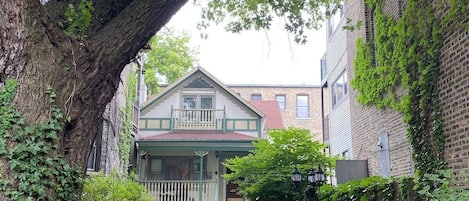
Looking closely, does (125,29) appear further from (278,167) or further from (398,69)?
(278,167)

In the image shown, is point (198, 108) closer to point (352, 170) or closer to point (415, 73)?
point (352, 170)

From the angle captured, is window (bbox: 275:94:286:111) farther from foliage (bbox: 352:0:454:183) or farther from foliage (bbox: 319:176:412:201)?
foliage (bbox: 319:176:412:201)

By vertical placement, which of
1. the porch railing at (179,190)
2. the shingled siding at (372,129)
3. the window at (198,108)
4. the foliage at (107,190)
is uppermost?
Result: the window at (198,108)

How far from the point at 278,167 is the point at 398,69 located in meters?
4.77

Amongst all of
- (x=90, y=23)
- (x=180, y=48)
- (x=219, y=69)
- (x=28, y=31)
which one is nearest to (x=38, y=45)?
(x=28, y=31)

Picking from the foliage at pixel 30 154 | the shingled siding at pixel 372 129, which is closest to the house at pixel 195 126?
the shingled siding at pixel 372 129

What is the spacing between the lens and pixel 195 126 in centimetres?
2073

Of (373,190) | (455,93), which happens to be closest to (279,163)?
(373,190)

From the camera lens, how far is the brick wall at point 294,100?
109 ft

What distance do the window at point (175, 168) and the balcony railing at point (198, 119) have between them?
1494mm

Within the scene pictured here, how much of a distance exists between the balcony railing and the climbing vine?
10.7 m

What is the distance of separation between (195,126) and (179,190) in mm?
3678

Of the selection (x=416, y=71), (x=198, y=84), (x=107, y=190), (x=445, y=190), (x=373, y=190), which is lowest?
(x=107, y=190)

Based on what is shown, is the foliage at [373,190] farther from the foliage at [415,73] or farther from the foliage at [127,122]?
the foliage at [127,122]
